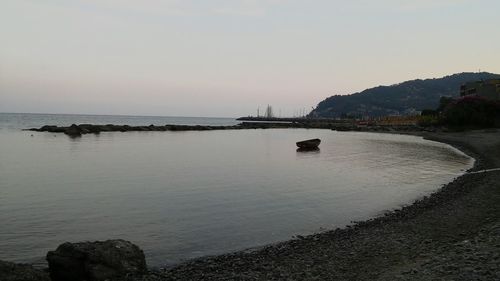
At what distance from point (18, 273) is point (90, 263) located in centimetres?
154

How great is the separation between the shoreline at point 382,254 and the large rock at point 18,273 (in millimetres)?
2279

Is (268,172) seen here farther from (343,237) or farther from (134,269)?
(134,269)

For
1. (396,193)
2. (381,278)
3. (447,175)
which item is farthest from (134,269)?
(447,175)

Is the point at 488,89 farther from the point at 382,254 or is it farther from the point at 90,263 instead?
the point at 90,263

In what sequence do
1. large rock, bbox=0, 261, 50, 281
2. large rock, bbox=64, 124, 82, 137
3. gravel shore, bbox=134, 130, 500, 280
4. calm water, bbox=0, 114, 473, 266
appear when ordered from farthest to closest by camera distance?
large rock, bbox=64, 124, 82, 137 < calm water, bbox=0, 114, 473, 266 < gravel shore, bbox=134, 130, 500, 280 < large rock, bbox=0, 261, 50, 281

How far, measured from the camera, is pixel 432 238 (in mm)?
13555

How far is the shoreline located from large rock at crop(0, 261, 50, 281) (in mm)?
2279

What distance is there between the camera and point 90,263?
1002 centimetres

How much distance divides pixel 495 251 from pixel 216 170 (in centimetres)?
2492

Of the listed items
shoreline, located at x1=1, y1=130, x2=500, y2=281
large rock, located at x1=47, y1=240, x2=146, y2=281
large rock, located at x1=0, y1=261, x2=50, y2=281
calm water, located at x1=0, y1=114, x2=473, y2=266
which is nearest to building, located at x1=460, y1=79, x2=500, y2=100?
calm water, located at x1=0, y1=114, x2=473, y2=266

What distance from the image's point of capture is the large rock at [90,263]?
9.98 metres

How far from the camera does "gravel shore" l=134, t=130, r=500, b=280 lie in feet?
32.2

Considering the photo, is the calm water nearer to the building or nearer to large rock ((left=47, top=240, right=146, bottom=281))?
large rock ((left=47, top=240, right=146, bottom=281))

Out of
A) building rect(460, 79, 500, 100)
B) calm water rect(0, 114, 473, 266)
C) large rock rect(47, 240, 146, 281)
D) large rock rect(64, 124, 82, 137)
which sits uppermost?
building rect(460, 79, 500, 100)
